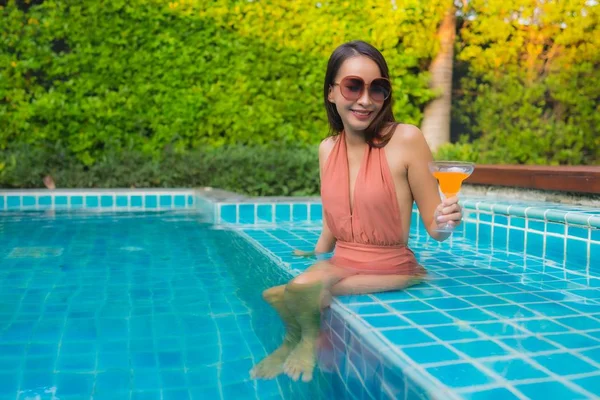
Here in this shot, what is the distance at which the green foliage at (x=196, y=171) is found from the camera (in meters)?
8.14

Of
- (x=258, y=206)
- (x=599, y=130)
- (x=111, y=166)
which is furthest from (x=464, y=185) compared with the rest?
(x=111, y=166)

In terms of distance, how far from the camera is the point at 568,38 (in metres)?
8.55

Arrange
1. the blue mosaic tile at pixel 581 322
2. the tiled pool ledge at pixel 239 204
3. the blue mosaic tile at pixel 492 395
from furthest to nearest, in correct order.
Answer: the tiled pool ledge at pixel 239 204 < the blue mosaic tile at pixel 581 322 < the blue mosaic tile at pixel 492 395

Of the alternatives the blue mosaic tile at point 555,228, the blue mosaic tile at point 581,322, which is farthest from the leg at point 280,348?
the blue mosaic tile at point 555,228

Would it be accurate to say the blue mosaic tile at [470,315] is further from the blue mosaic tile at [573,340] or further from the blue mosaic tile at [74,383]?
the blue mosaic tile at [74,383]

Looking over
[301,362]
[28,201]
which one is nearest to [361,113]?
[301,362]

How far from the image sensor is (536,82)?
872 cm

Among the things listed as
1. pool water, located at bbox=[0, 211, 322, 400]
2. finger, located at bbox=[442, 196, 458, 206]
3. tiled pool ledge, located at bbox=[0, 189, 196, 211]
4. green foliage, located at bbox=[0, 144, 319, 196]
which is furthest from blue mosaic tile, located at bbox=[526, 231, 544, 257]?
tiled pool ledge, located at bbox=[0, 189, 196, 211]

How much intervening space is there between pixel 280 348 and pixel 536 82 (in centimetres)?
735

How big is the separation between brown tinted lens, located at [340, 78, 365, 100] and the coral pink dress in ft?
0.85

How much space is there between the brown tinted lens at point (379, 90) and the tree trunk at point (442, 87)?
6.74m

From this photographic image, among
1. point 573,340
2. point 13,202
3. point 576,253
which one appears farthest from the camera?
point 13,202

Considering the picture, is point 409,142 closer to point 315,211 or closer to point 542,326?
point 542,326

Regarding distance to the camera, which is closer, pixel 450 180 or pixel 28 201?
pixel 450 180
